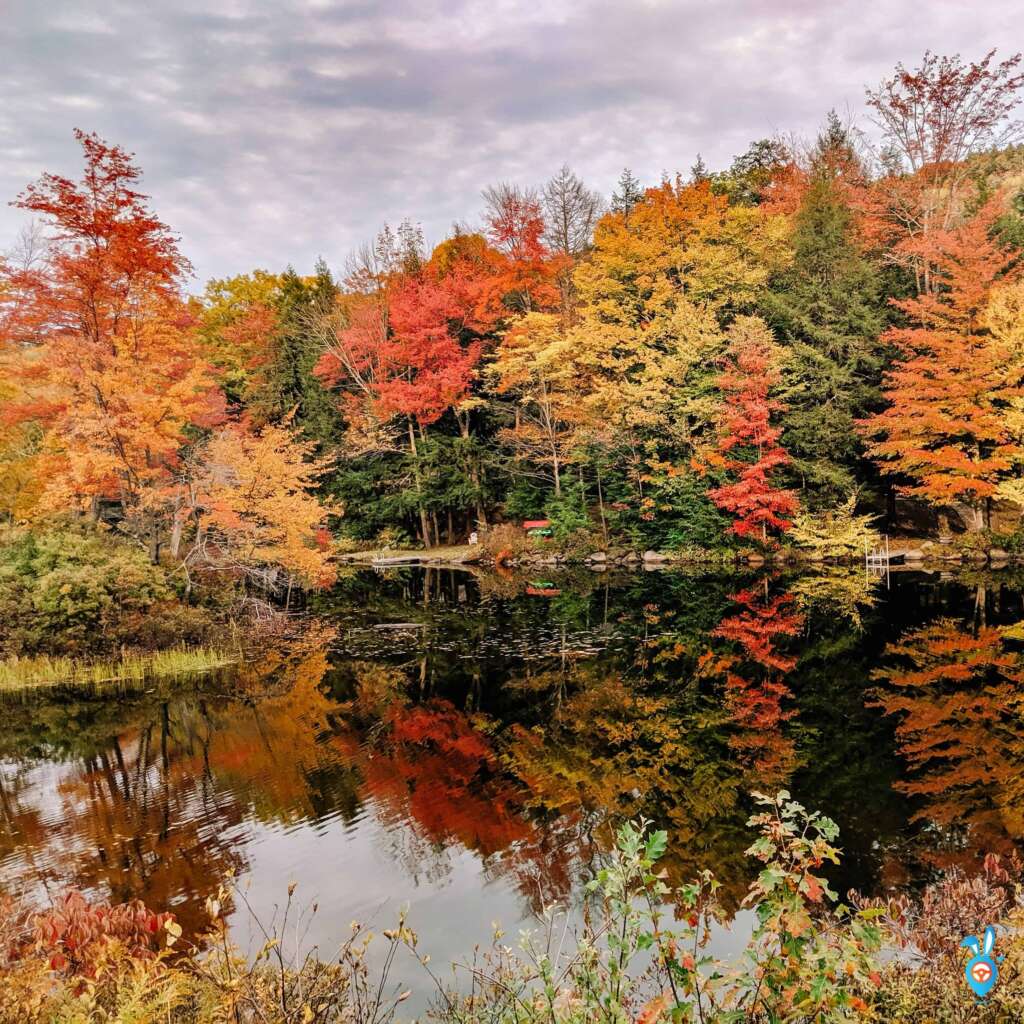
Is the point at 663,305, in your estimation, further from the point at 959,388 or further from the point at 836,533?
the point at 836,533

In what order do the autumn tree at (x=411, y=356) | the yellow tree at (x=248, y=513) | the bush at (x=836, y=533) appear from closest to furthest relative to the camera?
1. the yellow tree at (x=248, y=513)
2. the bush at (x=836, y=533)
3. the autumn tree at (x=411, y=356)

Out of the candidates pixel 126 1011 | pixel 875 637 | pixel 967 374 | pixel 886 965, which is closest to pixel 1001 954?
pixel 886 965

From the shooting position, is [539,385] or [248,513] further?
[539,385]

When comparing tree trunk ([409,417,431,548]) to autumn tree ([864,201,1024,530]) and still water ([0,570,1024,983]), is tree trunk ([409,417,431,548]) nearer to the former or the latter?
still water ([0,570,1024,983])

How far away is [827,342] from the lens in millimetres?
24562

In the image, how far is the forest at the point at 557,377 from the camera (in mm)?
16250

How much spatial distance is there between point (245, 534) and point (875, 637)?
14.8 m

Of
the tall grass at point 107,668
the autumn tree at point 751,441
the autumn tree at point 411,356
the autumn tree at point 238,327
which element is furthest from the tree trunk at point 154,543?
the autumn tree at point 238,327

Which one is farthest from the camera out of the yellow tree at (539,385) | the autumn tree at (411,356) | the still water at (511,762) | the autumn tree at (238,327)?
the autumn tree at (238,327)

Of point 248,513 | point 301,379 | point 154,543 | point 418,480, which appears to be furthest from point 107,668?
point 301,379

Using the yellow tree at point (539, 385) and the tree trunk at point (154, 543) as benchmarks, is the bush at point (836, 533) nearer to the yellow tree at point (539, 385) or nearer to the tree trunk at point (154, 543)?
the yellow tree at point (539, 385)

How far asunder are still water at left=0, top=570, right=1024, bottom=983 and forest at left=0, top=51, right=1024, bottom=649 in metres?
4.68

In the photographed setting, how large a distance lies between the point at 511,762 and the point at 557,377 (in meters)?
20.0

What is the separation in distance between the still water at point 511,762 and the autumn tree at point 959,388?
247 inches
